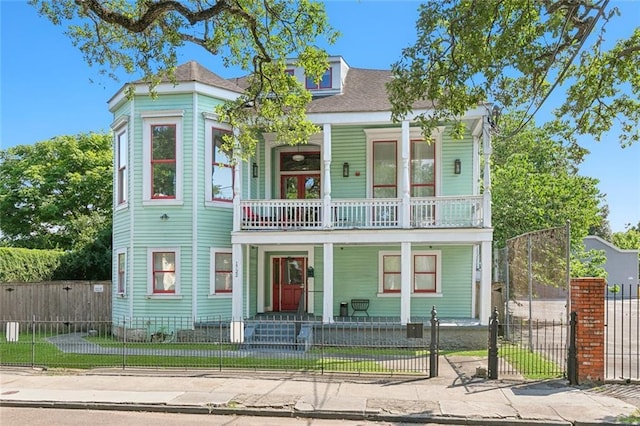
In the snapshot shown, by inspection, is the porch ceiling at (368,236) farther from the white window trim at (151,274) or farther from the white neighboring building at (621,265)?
the white neighboring building at (621,265)

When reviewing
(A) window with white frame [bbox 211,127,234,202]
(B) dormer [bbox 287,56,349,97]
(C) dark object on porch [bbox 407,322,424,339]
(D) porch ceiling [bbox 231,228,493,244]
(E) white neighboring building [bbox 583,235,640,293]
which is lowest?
(E) white neighboring building [bbox 583,235,640,293]

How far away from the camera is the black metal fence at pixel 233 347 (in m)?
11.4

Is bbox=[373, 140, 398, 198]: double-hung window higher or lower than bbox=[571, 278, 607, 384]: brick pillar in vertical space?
higher

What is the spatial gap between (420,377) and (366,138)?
9.54 meters

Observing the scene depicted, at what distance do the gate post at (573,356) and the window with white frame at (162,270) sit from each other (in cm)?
1138

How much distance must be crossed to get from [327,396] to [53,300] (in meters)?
14.8

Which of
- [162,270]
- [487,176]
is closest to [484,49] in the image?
[487,176]

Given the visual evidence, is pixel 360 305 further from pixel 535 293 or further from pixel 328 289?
pixel 535 293

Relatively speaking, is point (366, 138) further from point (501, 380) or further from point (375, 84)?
point (501, 380)

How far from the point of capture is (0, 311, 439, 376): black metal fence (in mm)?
11422

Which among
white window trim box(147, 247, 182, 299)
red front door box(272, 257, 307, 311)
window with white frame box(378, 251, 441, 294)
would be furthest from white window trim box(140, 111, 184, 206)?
window with white frame box(378, 251, 441, 294)

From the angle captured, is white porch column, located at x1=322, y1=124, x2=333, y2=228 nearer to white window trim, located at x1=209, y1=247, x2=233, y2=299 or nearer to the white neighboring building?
white window trim, located at x1=209, y1=247, x2=233, y2=299

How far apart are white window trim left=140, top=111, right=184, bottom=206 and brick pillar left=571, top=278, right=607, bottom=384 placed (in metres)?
11.6

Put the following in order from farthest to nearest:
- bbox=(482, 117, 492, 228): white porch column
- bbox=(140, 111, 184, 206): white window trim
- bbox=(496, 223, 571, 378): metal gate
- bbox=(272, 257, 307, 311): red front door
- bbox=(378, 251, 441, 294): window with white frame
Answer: bbox=(272, 257, 307, 311): red front door < bbox=(378, 251, 441, 294): window with white frame < bbox=(140, 111, 184, 206): white window trim < bbox=(482, 117, 492, 228): white porch column < bbox=(496, 223, 571, 378): metal gate
